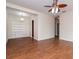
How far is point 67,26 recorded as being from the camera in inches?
291

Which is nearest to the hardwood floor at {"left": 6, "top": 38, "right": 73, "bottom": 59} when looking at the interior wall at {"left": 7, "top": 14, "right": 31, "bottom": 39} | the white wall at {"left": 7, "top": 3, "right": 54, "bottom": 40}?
the white wall at {"left": 7, "top": 3, "right": 54, "bottom": 40}

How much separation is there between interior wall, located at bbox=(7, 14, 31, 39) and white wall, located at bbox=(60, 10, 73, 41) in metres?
4.11

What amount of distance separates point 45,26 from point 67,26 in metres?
2.04

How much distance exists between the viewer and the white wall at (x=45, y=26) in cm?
741

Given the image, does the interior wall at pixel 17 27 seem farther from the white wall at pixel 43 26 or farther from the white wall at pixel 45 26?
the white wall at pixel 45 26

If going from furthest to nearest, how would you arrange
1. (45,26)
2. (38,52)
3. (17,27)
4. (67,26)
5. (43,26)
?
(17,27), (45,26), (43,26), (67,26), (38,52)

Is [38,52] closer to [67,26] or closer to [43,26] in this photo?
[43,26]

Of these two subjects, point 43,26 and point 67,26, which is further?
point 43,26

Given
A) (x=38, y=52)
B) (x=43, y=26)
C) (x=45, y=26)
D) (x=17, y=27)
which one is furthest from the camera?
(x=17, y=27)

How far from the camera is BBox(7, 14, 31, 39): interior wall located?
8.57 m

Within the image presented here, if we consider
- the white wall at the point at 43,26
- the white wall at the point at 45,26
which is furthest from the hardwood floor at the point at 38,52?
the white wall at the point at 45,26

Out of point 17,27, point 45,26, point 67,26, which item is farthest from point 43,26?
point 17,27

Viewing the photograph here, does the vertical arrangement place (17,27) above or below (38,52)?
above

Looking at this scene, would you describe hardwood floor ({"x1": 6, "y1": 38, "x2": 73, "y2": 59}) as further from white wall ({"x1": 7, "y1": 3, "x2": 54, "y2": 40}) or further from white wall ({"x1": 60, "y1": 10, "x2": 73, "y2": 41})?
white wall ({"x1": 7, "y1": 3, "x2": 54, "y2": 40})
